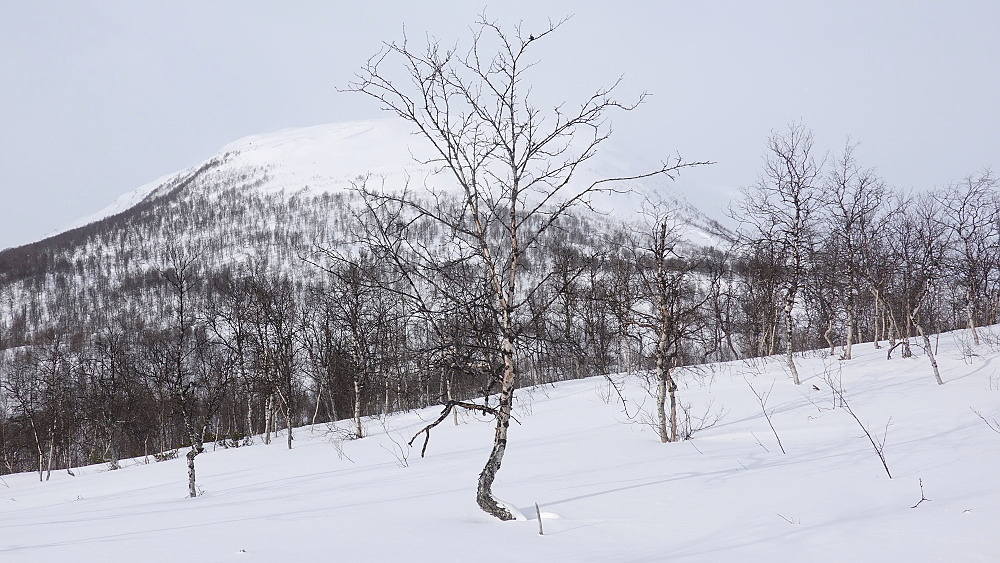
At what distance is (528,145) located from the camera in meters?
6.63

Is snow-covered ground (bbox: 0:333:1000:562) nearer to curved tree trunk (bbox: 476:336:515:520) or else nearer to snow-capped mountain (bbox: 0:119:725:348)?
curved tree trunk (bbox: 476:336:515:520)

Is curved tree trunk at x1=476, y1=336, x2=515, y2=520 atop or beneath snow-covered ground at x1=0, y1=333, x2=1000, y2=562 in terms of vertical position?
atop

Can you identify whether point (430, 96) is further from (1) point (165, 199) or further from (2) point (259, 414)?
(1) point (165, 199)

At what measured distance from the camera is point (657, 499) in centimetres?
723

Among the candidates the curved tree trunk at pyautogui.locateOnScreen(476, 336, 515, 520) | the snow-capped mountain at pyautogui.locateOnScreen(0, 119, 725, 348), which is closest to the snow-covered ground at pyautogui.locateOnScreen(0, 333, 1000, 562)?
the curved tree trunk at pyautogui.locateOnScreen(476, 336, 515, 520)

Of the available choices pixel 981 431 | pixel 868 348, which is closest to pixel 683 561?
pixel 981 431

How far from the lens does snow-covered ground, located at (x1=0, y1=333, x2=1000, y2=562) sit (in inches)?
198

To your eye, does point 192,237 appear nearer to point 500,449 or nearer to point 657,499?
point 500,449

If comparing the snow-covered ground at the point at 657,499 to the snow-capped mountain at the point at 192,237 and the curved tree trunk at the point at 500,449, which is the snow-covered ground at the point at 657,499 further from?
the snow-capped mountain at the point at 192,237

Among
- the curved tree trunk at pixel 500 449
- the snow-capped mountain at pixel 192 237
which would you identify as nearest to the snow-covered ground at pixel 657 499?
the curved tree trunk at pixel 500 449

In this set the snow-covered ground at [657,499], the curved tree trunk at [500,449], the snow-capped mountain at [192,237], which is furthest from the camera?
the snow-capped mountain at [192,237]

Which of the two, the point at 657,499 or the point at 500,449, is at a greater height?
the point at 500,449

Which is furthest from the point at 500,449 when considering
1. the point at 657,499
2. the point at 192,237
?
the point at 192,237

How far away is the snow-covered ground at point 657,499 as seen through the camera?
502 cm
